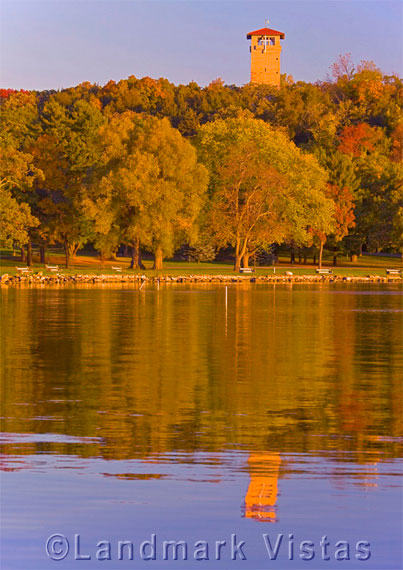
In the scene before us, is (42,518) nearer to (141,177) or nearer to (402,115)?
(141,177)

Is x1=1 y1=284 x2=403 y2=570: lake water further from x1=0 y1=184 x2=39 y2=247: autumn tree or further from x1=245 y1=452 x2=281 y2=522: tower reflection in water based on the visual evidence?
x1=0 y1=184 x2=39 y2=247: autumn tree

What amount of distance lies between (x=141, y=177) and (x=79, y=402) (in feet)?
270

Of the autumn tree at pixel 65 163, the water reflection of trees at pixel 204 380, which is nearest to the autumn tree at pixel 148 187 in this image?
the autumn tree at pixel 65 163

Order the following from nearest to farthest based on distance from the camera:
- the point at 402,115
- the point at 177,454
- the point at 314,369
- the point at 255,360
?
the point at 177,454, the point at 314,369, the point at 255,360, the point at 402,115

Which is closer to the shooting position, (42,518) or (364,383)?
(42,518)

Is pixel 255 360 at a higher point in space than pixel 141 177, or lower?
lower

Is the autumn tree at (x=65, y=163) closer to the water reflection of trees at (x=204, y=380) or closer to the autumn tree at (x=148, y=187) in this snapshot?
the autumn tree at (x=148, y=187)

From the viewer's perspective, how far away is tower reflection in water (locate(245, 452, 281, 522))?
12797 millimetres

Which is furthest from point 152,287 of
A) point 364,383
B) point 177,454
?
point 177,454

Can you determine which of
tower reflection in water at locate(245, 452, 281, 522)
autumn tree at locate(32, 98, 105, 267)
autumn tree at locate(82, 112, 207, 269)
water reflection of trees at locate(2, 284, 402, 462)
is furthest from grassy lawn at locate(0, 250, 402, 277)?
tower reflection in water at locate(245, 452, 281, 522)

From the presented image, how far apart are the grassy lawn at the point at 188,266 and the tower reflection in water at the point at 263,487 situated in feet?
287

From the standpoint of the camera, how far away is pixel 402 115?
7170 inches

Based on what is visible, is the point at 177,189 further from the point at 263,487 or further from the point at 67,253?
the point at 263,487

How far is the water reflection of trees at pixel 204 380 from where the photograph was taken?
18.4m
